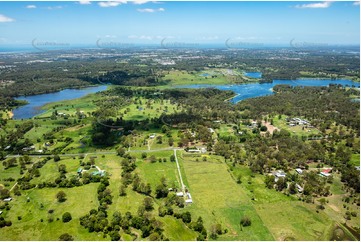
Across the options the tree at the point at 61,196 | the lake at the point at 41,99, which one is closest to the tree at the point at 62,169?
the tree at the point at 61,196

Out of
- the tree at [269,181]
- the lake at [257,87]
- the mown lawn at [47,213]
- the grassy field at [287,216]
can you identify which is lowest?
the mown lawn at [47,213]

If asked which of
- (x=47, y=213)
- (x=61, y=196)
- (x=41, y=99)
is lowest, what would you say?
(x=47, y=213)

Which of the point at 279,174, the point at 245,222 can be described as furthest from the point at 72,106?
the point at 245,222

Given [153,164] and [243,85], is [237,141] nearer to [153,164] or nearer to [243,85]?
[153,164]

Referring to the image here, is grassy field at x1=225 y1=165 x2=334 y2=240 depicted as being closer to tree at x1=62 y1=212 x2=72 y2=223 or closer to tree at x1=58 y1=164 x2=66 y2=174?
tree at x1=62 y1=212 x2=72 y2=223

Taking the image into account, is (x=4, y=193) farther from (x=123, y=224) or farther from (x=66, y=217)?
(x=123, y=224)

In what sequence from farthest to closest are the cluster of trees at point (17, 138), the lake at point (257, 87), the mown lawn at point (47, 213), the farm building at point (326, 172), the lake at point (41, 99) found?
the lake at point (257, 87) < the lake at point (41, 99) < the cluster of trees at point (17, 138) < the farm building at point (326, 172) < the mown lawn at point (47, 213)

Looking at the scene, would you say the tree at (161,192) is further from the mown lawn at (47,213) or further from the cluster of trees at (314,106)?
the cluster of trees at (314,106)

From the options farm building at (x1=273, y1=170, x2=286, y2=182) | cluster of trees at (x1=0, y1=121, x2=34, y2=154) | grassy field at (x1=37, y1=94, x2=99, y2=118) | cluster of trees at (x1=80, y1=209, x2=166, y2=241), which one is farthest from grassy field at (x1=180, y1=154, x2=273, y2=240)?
grassy field at (x1=37, y1=94, x2=99, y2=118)
